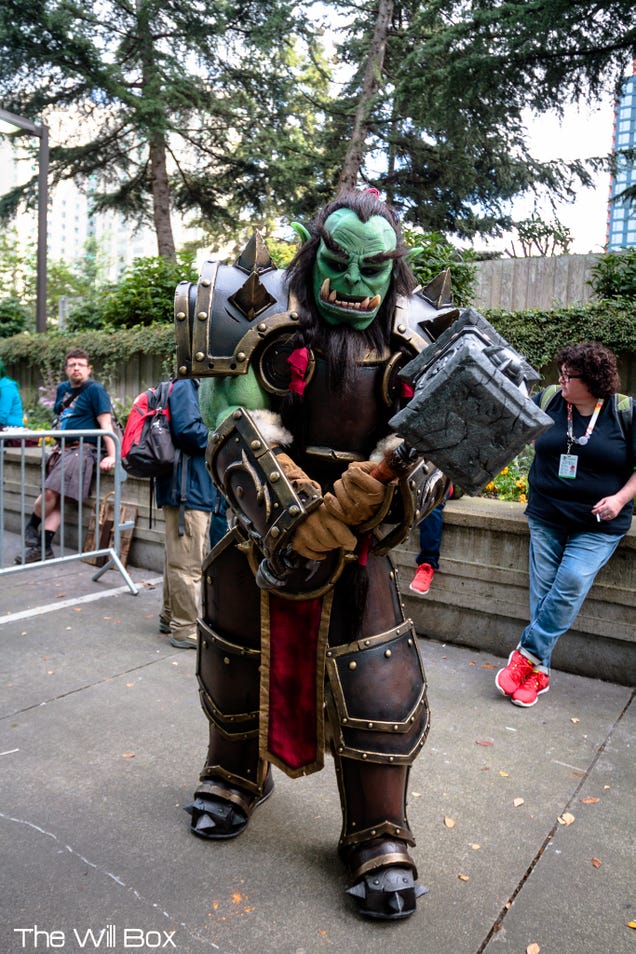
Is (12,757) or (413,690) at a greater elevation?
(413,690)

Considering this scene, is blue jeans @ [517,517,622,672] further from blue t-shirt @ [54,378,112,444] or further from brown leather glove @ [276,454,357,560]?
blue t-shirt @ [54,378,112,444]

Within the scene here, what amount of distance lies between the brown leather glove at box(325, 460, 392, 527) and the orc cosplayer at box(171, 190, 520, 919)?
0.14m

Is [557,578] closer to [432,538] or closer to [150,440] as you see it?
[432,538]

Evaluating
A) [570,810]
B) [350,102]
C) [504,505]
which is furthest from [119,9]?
[570,810]

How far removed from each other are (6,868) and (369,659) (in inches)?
53.6

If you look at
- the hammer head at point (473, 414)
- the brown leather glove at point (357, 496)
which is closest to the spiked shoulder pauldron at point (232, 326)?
the brown leather glove at point (357, 496)

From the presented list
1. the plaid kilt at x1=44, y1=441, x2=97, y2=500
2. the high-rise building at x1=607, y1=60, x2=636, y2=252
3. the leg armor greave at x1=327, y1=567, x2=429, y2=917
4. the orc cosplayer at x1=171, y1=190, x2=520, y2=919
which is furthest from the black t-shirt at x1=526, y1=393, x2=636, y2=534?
the high-rise building at x1=607, y1=60, x2=636, y2=252

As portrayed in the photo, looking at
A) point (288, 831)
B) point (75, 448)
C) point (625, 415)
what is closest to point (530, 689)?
point (625, 415)

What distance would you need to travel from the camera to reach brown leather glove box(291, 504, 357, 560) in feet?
5.84

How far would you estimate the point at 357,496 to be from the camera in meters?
1.71

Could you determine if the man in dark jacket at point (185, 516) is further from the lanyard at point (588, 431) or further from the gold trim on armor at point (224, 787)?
the lanyard at point (588, 431)

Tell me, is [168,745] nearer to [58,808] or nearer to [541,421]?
[58,808]

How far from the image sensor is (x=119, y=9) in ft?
40.2

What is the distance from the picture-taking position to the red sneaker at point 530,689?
3.72m
